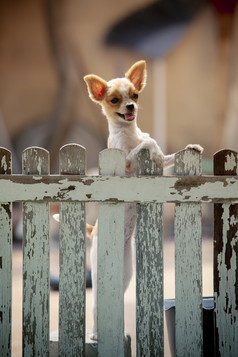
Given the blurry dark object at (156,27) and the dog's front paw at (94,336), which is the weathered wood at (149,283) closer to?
the dog's front paw at (94,336)

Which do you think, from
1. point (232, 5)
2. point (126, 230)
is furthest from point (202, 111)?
point (126, 230)

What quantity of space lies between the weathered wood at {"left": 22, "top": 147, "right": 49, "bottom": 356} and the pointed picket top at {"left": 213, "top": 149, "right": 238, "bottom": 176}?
0.77 meters

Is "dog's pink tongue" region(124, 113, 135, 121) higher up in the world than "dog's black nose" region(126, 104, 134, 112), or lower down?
lower down

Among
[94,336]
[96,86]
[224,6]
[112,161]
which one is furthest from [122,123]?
Result: [224,6]

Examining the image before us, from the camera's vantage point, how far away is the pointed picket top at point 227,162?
88.5 inches

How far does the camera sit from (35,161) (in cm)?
222

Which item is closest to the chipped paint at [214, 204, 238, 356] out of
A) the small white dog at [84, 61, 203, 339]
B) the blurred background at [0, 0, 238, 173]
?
the small white dog at [84, 61, 203, 339]

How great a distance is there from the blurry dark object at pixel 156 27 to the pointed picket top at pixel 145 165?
18.5ft

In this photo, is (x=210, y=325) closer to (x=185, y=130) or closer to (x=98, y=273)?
(x=98, y=273)

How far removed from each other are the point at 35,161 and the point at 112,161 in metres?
0.34

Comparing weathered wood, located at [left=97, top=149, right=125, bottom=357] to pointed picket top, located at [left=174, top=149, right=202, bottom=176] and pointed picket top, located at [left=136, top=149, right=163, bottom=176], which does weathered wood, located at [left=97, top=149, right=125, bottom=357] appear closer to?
pointed picket top, located at [left=136, top=149, right=163, bottom=176]

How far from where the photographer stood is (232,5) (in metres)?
7.60

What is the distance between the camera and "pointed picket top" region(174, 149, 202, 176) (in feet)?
7.32

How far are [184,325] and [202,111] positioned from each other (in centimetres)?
570
